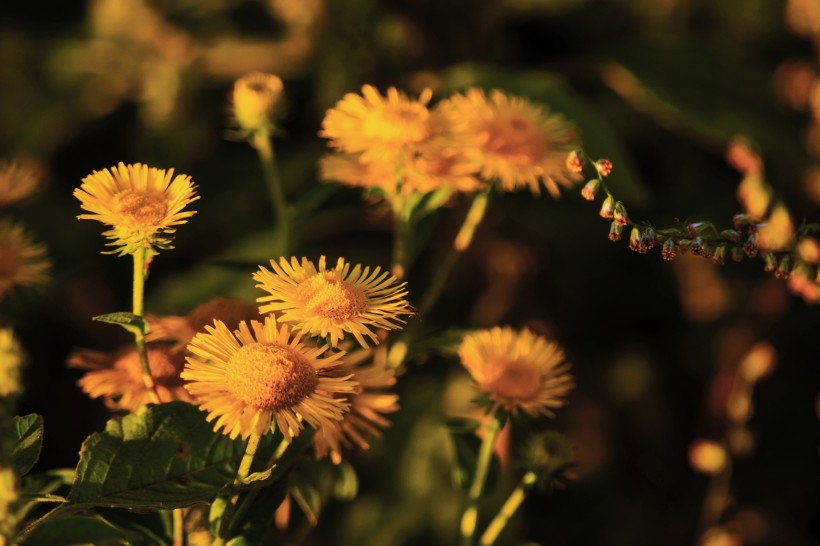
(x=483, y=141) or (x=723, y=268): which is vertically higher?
(x=483, y=141)

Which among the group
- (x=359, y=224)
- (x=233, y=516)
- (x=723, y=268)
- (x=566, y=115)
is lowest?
(x=723, y=268)

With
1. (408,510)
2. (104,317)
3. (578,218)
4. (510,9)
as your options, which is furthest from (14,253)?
(510,9)

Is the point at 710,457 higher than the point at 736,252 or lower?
lower

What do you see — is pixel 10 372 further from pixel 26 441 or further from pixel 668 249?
pixel 668 249

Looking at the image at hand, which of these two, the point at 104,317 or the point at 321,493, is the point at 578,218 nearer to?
the point at 321,493

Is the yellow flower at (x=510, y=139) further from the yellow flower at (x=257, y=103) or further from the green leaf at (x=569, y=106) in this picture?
the green leaf at (x=569, y=106)

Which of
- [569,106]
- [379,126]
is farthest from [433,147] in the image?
[569,106]

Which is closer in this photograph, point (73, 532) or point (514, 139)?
point (73, 532)
